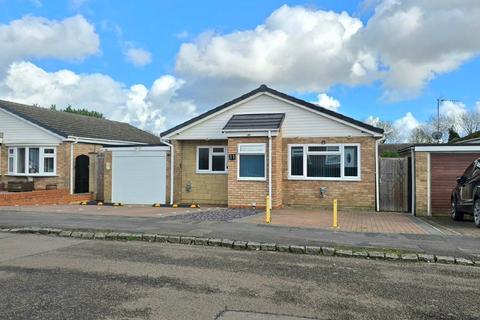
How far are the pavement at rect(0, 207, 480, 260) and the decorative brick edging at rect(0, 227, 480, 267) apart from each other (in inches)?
15.8

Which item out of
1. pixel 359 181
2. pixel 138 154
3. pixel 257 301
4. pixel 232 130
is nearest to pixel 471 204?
pixel 359 181

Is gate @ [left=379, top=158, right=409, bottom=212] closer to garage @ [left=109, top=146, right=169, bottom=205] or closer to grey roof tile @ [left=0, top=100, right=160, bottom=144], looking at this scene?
garage @ [left=109, top=146, right=169, bottom=205]

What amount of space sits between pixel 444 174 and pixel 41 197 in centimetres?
1726

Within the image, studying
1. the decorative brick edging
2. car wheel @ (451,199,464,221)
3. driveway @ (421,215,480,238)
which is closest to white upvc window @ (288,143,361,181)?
driveway @ (421,215,480,238)

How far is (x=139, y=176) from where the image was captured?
20031 millimetres

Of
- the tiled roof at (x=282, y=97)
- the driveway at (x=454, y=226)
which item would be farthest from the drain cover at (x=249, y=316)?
the tiled roof at (x=282, y=97)

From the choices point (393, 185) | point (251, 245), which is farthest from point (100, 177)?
point (251, 245)

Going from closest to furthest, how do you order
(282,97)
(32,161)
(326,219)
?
(326,219), (282,97), (32,161)

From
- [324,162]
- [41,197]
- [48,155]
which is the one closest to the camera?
[324,162]

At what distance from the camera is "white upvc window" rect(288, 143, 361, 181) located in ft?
57.7

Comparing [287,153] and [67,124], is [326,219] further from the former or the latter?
[67,124]

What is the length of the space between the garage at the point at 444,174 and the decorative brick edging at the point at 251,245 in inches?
334

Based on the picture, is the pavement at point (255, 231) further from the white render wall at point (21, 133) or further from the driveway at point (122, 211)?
the white render wall at point (21, 133)

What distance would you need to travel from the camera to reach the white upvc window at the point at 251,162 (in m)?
17.4
